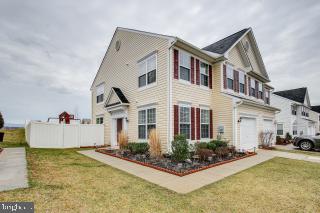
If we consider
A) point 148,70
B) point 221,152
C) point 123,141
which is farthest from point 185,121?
point 123,141

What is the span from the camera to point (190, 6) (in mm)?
12273

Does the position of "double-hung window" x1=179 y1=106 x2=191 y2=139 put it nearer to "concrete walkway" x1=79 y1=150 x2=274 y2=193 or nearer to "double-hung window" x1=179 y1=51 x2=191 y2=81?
"double-hung window" x1=179 y1=51 x2=191 y2=81

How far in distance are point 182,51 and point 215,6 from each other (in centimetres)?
495

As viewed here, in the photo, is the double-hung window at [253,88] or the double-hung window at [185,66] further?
the double-hung window at [253,88]

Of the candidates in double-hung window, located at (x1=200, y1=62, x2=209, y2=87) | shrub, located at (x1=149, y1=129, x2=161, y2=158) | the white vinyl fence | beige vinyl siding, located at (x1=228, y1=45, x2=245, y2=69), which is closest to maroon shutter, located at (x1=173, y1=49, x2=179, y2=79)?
double-hung window, located at (x1=200, y1=62, x2=209, y2=87)

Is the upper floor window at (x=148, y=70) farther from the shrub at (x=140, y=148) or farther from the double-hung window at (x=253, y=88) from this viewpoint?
the double-hung window at (x=253, y=88)

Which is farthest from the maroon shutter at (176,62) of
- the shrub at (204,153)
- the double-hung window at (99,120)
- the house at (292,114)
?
the house at (292,114)

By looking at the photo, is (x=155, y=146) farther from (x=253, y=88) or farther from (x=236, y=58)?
(x=253, y=88)

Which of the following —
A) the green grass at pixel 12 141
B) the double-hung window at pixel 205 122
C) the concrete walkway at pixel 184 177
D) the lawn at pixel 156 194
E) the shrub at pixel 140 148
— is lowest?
the green grass at pixel 12 141

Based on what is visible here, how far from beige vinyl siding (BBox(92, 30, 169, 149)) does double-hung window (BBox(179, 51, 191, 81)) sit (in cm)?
115

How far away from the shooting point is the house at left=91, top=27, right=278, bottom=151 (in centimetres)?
1008

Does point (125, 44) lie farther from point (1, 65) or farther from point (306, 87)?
point (306, 87)

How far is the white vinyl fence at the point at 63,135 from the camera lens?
13.6 metres

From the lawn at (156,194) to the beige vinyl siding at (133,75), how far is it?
185 inches
